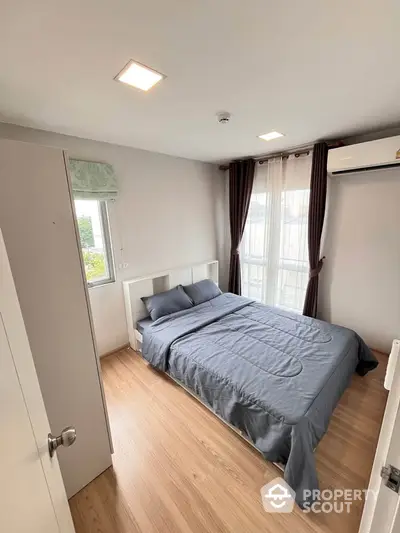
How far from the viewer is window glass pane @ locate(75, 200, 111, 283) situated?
2551 millimetres

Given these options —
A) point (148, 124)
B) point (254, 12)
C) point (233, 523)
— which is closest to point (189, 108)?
point (148, 124)

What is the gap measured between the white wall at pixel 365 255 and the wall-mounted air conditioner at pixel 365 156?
20cm

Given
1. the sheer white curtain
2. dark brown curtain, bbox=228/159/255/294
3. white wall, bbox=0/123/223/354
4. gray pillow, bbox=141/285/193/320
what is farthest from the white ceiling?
gray pillow, bbox=141/285/193/320

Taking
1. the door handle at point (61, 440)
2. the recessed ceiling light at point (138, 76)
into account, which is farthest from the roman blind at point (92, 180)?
the door handle at point (61, 440)

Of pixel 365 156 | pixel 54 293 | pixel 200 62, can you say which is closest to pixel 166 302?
pixel 54 293

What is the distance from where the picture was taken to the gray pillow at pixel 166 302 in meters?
2.73

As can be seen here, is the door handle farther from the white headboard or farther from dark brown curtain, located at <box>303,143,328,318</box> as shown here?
dark brown curtain, located at <box>303,143,328,318</box>

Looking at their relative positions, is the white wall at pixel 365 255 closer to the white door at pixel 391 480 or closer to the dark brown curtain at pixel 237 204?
the dark brown curtain at pixel 237 204

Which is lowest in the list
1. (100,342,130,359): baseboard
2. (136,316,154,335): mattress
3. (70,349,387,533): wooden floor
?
(70,349,387,533): wooden floor

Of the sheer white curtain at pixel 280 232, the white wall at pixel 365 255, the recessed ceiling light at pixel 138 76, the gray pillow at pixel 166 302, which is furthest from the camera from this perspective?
the sheer white curtain at pixel 280 232

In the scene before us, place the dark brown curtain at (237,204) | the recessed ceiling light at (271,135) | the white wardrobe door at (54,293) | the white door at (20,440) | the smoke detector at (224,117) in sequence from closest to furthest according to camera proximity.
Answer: the white door at (20,440) → the white wardrobe door at (54,293) → the smoke detector at (224,117) → the recessed ceiling light at (271,135) → the dark brown curtain at (237,204)

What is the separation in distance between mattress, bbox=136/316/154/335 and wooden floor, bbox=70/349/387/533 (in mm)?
674

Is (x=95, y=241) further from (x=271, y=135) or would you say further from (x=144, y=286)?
(x=271, y=135)

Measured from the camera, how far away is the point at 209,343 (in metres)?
2.16
